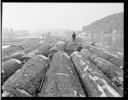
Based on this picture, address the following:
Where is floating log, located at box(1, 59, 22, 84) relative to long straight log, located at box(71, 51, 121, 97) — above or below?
above

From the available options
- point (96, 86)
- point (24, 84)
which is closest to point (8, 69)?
point (24, 84)

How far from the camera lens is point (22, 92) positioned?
5.24ft

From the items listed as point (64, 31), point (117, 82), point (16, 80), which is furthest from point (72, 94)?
point (64, 31)

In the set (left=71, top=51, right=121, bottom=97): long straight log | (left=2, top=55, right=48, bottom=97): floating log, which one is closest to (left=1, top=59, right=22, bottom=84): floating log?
(left=2, top=55, right=48, bottom=97): floating log

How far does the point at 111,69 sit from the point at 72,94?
1.30 m

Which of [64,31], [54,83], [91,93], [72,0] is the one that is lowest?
[91,93]

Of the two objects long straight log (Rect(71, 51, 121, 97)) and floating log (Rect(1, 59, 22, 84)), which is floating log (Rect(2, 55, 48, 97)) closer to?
floating log (Rect(1, 59, 22, 84))

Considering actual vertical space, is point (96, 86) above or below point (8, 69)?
below

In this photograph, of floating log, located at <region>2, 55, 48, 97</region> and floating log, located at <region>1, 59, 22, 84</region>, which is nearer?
floating log, located at <region>2, 55, 48, 97</region>

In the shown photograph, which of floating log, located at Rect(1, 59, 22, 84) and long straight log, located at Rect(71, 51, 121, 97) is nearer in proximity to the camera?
long straight log, located at Rect(71, 51, 121, 97)

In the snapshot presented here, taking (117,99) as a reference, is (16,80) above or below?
above

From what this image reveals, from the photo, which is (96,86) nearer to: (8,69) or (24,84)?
(24,84)

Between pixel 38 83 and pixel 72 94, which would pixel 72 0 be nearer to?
pixel 72 94

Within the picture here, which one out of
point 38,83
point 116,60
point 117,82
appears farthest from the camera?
point 116,60
